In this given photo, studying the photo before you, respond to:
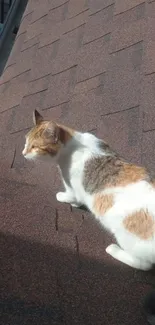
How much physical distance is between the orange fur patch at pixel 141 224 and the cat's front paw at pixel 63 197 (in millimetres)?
575

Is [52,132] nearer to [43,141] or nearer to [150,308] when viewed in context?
[43,141]

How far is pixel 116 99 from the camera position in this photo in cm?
303

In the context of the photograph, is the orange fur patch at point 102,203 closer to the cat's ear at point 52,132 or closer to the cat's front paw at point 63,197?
the cat's front paw at point 63,197

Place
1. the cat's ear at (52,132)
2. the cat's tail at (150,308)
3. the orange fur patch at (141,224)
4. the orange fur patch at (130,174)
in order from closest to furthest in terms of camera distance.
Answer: the cat's tail at (150,308), the orange fur patch at (141,224), the orange fur patch at (130,174), the cat's ear at (52,132)

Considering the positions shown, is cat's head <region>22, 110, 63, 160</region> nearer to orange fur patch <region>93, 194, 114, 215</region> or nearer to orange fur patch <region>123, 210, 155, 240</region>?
orange fur patch <region>93, 194, 114, 215</region>

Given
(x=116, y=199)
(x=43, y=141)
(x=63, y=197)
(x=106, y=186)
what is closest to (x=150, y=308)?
(x=116, y=199)

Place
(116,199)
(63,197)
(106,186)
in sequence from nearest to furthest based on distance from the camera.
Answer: (116,199) → (106,186) → (63,197)

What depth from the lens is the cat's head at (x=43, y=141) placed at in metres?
2.67

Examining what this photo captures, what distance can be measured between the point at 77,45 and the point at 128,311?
7.42 ft

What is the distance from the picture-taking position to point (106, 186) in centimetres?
244

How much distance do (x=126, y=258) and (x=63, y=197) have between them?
26.0 inches

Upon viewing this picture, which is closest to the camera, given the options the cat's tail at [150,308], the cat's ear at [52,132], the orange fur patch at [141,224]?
the cat's tail at [150,308]

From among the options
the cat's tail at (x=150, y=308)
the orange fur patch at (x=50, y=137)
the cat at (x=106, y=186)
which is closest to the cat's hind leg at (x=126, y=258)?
the cat at (x=106, y=186)

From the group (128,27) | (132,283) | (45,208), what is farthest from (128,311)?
(128,27)
